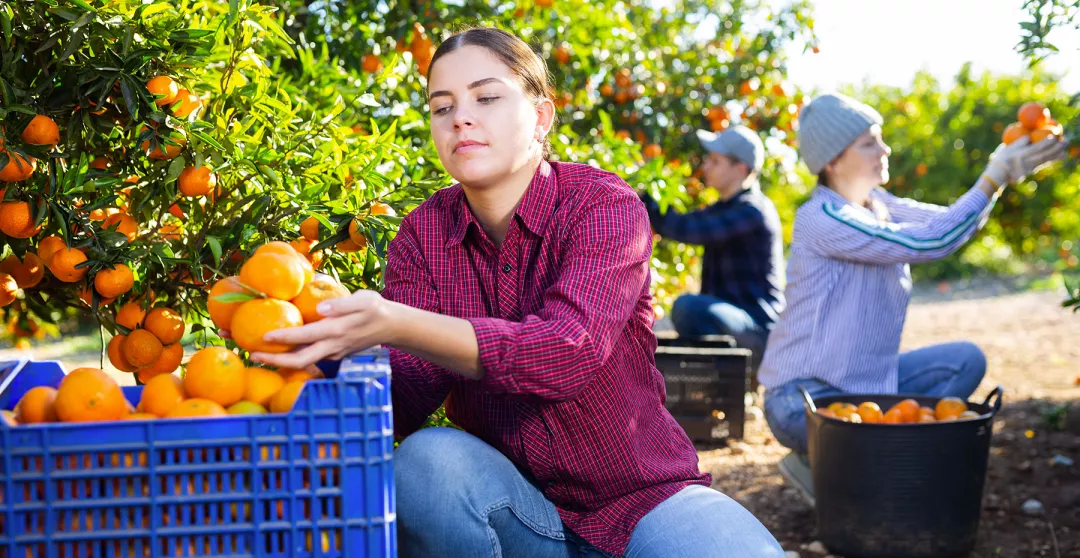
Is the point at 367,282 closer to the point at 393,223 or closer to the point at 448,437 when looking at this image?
the point at 393,223

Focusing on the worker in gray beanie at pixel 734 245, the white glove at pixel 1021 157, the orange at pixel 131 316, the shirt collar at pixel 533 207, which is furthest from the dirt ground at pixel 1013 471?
the orange at pixel 131 316

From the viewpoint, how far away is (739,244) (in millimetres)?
4699

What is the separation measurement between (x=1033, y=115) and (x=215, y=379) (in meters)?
2.61

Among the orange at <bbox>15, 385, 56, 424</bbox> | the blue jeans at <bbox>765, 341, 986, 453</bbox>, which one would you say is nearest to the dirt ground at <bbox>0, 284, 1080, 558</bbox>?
the blue jeans at <bbox>765, 341, 986, 453</bbox>

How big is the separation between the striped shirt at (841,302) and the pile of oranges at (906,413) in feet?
1.19

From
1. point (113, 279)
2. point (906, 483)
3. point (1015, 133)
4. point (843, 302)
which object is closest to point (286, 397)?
point (113, 279)

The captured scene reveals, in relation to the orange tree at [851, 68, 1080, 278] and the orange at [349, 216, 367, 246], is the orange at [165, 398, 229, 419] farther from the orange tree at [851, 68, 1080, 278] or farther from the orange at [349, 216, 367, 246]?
the orange tree at [851, 68, 1080, 278]

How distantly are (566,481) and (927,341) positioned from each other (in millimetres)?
6441

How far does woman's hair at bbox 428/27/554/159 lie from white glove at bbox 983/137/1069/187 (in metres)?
1.70

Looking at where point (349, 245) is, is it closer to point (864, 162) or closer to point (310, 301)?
point (310, 301)

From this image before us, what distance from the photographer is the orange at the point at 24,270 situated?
2.14 meters

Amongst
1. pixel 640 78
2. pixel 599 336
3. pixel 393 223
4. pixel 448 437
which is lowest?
pixel 448 437

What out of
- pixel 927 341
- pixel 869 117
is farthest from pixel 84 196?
pixel 927 341

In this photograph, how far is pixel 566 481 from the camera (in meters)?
1.81
